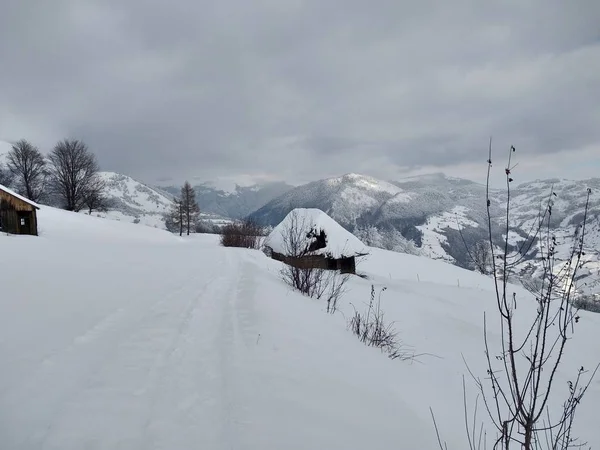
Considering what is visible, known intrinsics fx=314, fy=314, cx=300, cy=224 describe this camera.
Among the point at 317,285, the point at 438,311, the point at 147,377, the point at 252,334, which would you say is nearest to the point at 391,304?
the point at 438,311

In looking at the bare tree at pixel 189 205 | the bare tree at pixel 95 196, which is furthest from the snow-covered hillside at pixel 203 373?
the bare tree at pixel 189 205

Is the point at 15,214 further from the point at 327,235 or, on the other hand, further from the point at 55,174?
the point at 327,235

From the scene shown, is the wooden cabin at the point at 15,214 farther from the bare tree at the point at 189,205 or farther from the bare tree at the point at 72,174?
the bare tree at the point at 189,205

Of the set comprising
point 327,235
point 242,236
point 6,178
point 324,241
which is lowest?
point 324,241

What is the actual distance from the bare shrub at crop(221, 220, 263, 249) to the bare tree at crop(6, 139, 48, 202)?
19001mm

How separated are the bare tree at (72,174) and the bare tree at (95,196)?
131 mm

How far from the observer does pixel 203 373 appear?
11.9ft

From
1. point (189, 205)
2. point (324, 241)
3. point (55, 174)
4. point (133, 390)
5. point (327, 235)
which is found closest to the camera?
point (133, 390)

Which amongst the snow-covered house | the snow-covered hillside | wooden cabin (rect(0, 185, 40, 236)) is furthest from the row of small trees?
the snow-covered hillside

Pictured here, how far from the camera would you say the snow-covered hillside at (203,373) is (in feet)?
8.79

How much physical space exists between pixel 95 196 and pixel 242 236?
16499mm

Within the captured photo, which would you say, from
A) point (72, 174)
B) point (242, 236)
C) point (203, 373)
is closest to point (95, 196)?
point (72, 174)

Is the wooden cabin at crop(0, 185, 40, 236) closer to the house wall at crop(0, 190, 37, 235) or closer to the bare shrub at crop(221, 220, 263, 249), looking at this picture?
the house wall at crop(0, 190, 37, 235)

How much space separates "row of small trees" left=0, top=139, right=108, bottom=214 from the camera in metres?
30.4
